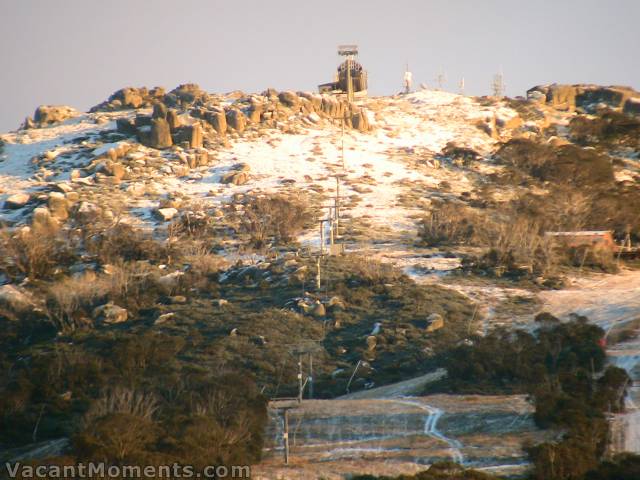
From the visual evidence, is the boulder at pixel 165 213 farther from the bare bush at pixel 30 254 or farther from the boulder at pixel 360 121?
the boulder at pixel 360 121

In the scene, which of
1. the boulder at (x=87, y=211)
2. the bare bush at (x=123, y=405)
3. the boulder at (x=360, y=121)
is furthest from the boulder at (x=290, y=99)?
the bare bush at (x=123, y=405)

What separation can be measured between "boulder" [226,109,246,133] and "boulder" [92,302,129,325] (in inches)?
1242

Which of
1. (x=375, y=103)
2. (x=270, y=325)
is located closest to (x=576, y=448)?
(x=270, y=325)

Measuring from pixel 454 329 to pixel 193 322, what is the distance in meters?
11.2

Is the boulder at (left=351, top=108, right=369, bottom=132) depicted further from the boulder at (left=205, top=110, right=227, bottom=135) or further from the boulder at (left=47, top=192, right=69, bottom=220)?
the boulder at (left=47, top=192, right=69, bottom=220)

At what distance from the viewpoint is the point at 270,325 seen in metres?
35.4

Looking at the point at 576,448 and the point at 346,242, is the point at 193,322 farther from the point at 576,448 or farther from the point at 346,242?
the point at 576,448

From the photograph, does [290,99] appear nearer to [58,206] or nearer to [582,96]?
[58,206]

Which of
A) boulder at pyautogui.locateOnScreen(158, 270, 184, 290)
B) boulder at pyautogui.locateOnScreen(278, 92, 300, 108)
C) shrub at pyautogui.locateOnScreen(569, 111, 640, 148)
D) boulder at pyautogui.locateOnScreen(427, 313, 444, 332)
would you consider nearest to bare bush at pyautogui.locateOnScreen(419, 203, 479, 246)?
boulder at pyautogui.locateOnScreen(427, 313, 444, 332)

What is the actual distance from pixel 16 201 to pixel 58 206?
137 inches

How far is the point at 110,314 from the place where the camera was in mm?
37375

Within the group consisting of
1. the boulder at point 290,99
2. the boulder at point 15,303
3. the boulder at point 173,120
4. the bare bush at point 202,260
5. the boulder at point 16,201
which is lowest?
the boulder at point 15,303

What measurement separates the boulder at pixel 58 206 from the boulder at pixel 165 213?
17.9 ft

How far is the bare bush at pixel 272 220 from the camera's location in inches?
1886
